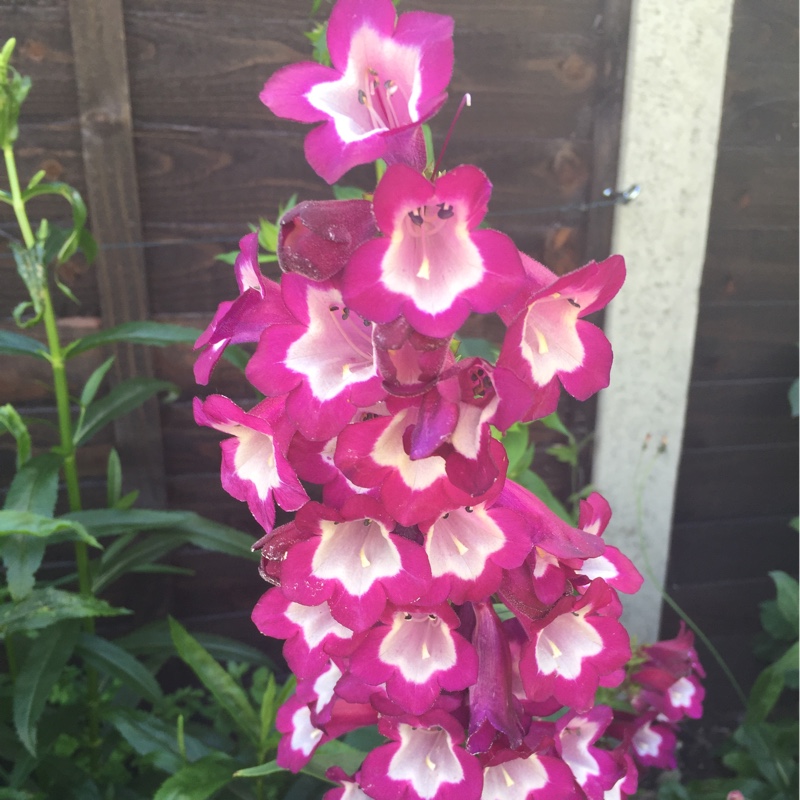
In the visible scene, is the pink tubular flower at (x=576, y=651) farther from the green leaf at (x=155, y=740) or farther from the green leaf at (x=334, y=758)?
the green leaf at (x=155, y=740)

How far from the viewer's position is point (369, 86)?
1.49ft

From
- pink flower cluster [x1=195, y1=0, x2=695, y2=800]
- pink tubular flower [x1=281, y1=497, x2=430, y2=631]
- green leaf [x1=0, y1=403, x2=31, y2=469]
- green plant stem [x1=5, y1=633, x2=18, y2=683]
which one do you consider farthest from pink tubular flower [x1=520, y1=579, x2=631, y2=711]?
green plant stem [x1=5, y1=633, x2=18, y2=683]

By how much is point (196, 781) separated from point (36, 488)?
412mm

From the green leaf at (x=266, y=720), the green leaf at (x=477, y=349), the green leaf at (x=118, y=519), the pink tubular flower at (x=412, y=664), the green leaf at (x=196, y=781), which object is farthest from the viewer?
the green leaf at (x=477, y=349)

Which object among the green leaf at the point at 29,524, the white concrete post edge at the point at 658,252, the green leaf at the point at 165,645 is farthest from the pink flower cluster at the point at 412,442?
the white concrete post edge at the point at 658,252

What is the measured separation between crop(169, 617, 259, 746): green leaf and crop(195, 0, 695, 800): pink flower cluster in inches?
12.7

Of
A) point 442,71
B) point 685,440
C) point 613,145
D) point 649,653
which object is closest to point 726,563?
point 685,440

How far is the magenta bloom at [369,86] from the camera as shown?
0.42 metres

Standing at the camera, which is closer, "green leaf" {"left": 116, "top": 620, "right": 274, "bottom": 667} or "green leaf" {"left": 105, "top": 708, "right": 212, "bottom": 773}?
"green leaf" {"left": 105, "top": 708, "right": 212, "bottom": 773}

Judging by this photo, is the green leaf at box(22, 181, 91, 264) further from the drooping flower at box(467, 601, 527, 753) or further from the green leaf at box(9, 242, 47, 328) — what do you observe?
the drooping flower at box(467, 601, 527, 753)

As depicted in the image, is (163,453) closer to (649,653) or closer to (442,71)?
(649,653)

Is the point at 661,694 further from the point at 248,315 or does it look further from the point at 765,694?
the point at 248,315

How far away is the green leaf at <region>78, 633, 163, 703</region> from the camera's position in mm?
937

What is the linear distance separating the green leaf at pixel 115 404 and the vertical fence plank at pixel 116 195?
20 cm
